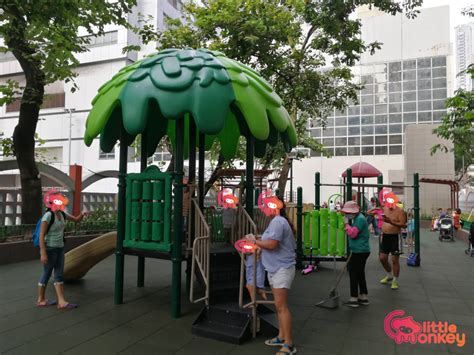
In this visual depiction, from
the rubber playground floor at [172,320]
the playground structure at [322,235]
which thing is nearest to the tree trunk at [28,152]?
the rubber playground floor at [172,320]

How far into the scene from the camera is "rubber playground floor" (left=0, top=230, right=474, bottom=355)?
4.75 meters

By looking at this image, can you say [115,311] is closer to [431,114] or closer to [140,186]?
[140,186]

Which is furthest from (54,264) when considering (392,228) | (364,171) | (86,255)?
(364,171)

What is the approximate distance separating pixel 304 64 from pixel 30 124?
9461mm

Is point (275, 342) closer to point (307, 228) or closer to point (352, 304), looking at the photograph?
point (352, 304)

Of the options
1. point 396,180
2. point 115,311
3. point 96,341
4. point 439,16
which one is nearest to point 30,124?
point 115,311

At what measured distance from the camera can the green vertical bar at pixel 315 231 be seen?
29.1ft

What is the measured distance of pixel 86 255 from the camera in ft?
25.9

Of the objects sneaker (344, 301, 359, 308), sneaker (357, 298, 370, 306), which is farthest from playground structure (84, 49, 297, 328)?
sneaker (357, 298, 370, 306)

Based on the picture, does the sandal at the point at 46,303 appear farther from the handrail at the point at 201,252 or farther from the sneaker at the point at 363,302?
the sneaker at the point at 363,302

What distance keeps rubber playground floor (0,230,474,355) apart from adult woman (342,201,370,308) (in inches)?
9.1

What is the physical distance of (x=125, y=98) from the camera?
19.3 ft

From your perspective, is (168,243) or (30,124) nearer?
(168,243)

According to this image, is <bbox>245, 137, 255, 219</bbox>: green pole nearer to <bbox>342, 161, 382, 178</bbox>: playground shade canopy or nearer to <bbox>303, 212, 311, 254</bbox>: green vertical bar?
<bbox>303, 212, 311, 254</bbox>: green vertical bar
